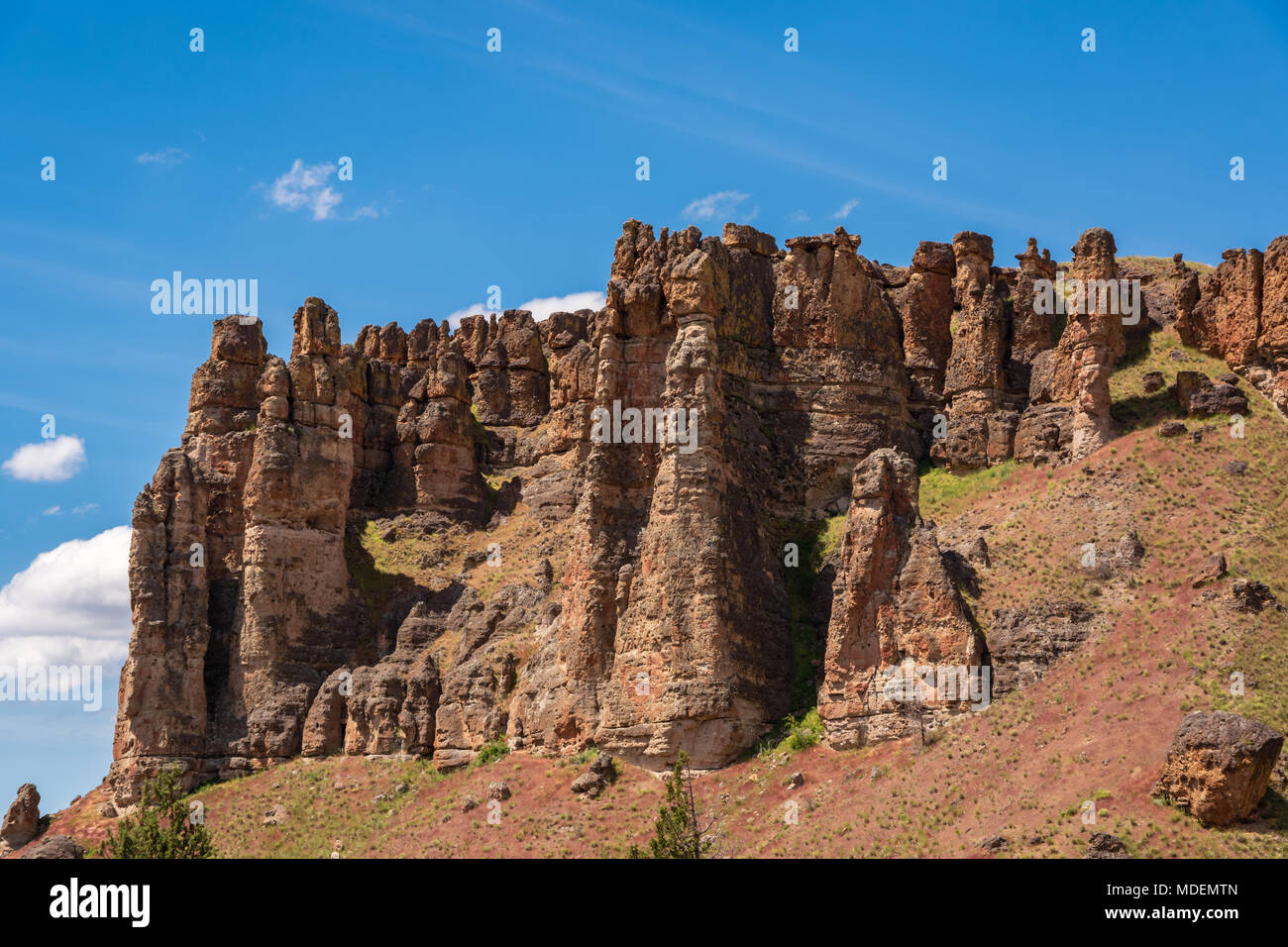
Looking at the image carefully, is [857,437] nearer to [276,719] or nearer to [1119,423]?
[1119,423]

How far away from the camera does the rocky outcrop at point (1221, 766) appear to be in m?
57.0

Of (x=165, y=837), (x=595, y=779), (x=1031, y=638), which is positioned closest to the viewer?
(x=165, y=837)

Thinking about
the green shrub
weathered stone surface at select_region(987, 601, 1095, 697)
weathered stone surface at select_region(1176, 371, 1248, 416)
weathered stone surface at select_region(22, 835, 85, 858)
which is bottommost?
weathered stone surface at select_region(22, 835, 85, 858)

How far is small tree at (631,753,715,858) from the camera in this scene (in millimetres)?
60906

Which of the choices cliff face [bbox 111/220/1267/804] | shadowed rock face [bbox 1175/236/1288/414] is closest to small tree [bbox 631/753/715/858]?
cliff face [bbox 111/220/1267/804]

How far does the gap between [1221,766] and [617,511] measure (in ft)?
99.6

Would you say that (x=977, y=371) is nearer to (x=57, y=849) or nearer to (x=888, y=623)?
(x=888, y=623)

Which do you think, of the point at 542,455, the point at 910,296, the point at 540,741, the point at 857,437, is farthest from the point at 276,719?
the point at 910,296

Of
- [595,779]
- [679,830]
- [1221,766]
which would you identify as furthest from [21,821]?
[1221,766]

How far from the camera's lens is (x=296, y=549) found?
9081 cm

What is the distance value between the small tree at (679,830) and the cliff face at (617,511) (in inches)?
185

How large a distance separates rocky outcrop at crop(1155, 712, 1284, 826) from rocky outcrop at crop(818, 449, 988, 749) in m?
10.8

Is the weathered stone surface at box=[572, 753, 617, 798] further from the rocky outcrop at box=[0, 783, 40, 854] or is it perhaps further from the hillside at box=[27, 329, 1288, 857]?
the rocky outcrop at box=[0, 783, 40, 854]

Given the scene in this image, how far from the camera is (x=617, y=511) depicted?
260ft
